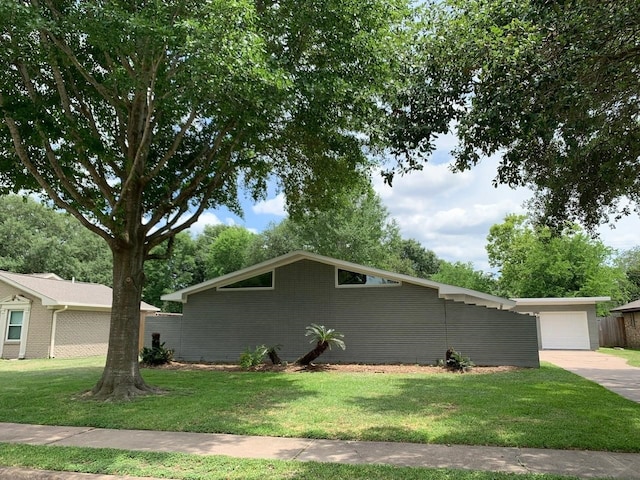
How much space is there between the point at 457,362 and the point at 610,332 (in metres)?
17.5

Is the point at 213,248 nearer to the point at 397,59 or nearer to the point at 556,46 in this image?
the point at 397,59

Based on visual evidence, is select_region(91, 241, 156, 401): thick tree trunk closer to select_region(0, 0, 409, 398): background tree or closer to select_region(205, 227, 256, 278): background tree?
select_region(0, 0, 409, 398): background tree

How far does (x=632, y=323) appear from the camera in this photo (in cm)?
2500


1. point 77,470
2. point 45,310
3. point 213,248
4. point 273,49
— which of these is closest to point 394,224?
point 213,248

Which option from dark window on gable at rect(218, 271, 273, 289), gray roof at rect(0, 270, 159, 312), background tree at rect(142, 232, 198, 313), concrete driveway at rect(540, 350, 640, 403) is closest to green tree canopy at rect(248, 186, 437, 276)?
background tree at rect(142, 232, 198, 313)

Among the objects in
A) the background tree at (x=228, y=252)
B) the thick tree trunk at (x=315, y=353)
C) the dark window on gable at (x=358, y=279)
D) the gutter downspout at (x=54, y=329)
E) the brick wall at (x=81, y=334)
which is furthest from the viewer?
the background tree at (x=228, y=252)

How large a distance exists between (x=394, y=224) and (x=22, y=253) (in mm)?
28726

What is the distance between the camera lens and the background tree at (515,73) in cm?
565

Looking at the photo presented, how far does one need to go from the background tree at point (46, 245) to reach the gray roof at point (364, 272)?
2331cm

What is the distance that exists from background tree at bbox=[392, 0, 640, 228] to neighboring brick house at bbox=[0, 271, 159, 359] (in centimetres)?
1791

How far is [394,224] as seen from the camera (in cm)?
3550

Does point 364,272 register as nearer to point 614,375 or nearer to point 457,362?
point 457,362

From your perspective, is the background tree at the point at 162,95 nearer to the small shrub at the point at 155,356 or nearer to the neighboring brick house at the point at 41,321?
the small shrub at the point at 155,356

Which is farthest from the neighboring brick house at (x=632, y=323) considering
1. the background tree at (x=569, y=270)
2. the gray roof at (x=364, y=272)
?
the gray roof at (x=364, y=272)
